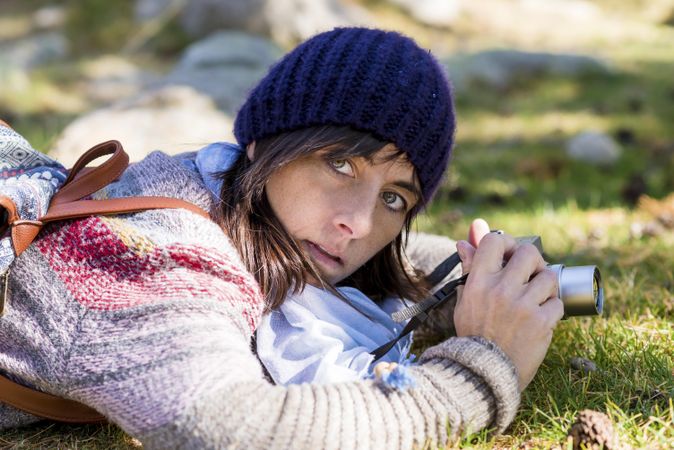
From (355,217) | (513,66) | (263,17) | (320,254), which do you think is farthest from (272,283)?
(263,17)

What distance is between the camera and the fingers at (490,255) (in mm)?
1910

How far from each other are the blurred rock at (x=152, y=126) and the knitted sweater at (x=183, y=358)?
2.05 m

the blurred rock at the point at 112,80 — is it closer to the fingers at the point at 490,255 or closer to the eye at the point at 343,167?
the eye at the point at 343,167

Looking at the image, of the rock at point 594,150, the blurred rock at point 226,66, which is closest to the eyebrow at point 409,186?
the rock at point 594,150

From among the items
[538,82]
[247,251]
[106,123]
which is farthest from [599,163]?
[247,251]

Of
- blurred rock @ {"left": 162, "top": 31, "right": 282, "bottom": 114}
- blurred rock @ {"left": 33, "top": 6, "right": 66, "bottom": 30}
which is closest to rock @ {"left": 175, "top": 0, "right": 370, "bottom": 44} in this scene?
blurred rock @ {"left": 162, "top": 31, "right": 282, "bottom": 114}

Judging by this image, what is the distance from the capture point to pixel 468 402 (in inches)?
66.7

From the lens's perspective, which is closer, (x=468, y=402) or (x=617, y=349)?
(x=468, y=402)

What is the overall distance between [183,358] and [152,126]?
3674 mm

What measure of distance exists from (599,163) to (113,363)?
4.78 meters

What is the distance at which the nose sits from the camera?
1962 mm

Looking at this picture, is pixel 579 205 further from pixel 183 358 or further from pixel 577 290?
pixel 183 358

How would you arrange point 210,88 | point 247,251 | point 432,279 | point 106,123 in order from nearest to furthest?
1. point 247,251
2. point 432,279
3. point 106,123
4. point 210,88

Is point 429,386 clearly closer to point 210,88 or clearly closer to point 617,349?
point 617,349
